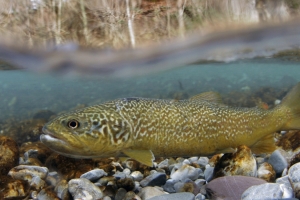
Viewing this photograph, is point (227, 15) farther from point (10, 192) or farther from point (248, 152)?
point (10, 192)

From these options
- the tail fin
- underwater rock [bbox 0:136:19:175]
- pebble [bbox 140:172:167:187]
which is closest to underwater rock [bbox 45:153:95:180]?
underwater rock [bbox 0:136:19:175]

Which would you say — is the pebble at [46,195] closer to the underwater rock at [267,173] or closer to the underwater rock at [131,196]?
the underwater rock at [131,196]

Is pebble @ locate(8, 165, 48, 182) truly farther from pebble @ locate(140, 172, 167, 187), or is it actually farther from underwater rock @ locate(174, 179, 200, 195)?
underwater rock @ locate(174, 179, 200, 195)

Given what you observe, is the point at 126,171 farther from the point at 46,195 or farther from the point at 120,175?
the point at 46,195

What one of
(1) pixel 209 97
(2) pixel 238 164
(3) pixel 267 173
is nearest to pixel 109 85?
(1) pixel 209 97

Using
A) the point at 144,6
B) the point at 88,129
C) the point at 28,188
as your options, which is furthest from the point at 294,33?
the point at 28,188

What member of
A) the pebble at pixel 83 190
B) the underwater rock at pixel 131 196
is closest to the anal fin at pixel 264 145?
the underwater rock at pixel 131 196
